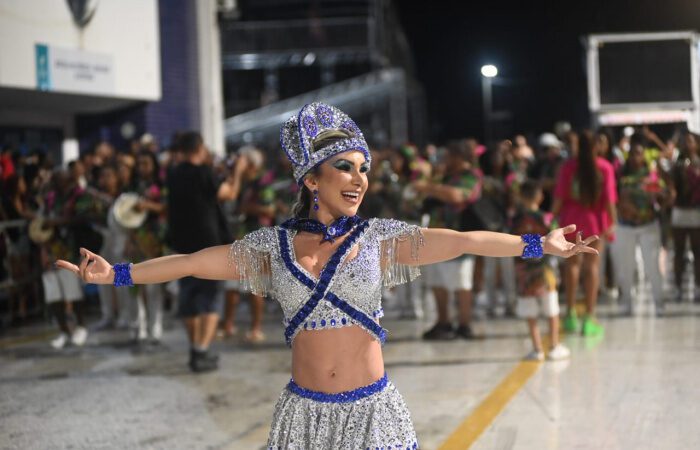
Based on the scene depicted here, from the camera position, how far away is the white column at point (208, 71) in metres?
19.9

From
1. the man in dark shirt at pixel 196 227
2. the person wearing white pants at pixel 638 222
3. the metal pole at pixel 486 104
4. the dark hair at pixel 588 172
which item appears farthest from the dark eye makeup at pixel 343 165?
the metal pole at pixel 486 104

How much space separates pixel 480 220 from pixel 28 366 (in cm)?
453

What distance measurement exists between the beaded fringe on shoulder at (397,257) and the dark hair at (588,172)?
6.39 meters

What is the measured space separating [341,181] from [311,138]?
0.19 meters

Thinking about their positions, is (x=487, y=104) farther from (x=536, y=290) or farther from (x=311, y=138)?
(x=311, y=138)

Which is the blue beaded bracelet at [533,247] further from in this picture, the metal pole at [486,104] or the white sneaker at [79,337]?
the metal pole at [486,104]

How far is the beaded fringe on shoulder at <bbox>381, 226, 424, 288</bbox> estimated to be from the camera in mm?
4207

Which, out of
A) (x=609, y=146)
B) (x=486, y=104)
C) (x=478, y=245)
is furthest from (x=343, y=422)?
(x=486, y=104)

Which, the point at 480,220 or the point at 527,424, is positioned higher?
the point at 480,220

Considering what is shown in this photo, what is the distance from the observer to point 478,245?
414 cm

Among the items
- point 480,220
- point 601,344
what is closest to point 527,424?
point 601,344

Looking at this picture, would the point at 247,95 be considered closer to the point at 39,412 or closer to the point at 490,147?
the point at 490,147

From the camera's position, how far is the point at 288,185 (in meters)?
12.8

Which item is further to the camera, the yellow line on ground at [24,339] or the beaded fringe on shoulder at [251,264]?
the yellow line on ground at [24,339]
